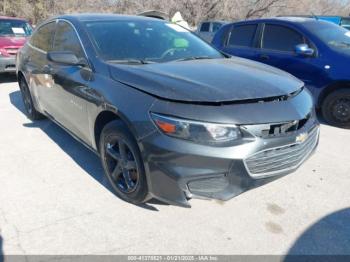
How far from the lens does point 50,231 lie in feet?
8.95

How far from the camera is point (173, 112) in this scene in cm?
242

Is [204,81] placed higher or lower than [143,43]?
lower

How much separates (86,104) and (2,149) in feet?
5.75

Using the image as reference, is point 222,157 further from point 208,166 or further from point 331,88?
point 331,88

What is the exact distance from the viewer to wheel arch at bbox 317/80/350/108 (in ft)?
16.5

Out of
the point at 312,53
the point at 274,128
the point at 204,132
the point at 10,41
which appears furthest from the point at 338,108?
the point at 10,41

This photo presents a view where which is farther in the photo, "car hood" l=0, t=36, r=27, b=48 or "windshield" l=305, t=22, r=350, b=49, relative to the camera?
"car hood" l=0, t=36, r=27, b=48

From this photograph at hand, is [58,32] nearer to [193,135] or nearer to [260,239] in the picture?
[193,135]

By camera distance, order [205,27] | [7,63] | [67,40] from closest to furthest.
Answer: [67,40] < [7,63] < [205,27]

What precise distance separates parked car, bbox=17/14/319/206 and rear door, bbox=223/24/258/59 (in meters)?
2.50

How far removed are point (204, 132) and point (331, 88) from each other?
3582 millimetres

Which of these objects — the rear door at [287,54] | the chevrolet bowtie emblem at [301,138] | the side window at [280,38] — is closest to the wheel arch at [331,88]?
the rear door at [287,54]

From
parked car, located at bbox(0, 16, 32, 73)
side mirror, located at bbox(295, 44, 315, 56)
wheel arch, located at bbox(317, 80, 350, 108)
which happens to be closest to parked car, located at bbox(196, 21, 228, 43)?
parked car, located at bbox(0, 16, 32, 73)

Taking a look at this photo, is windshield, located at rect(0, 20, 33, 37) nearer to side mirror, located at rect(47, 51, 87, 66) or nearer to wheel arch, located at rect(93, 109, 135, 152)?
side mirror, located at rect(47, 51, 87, 66)
